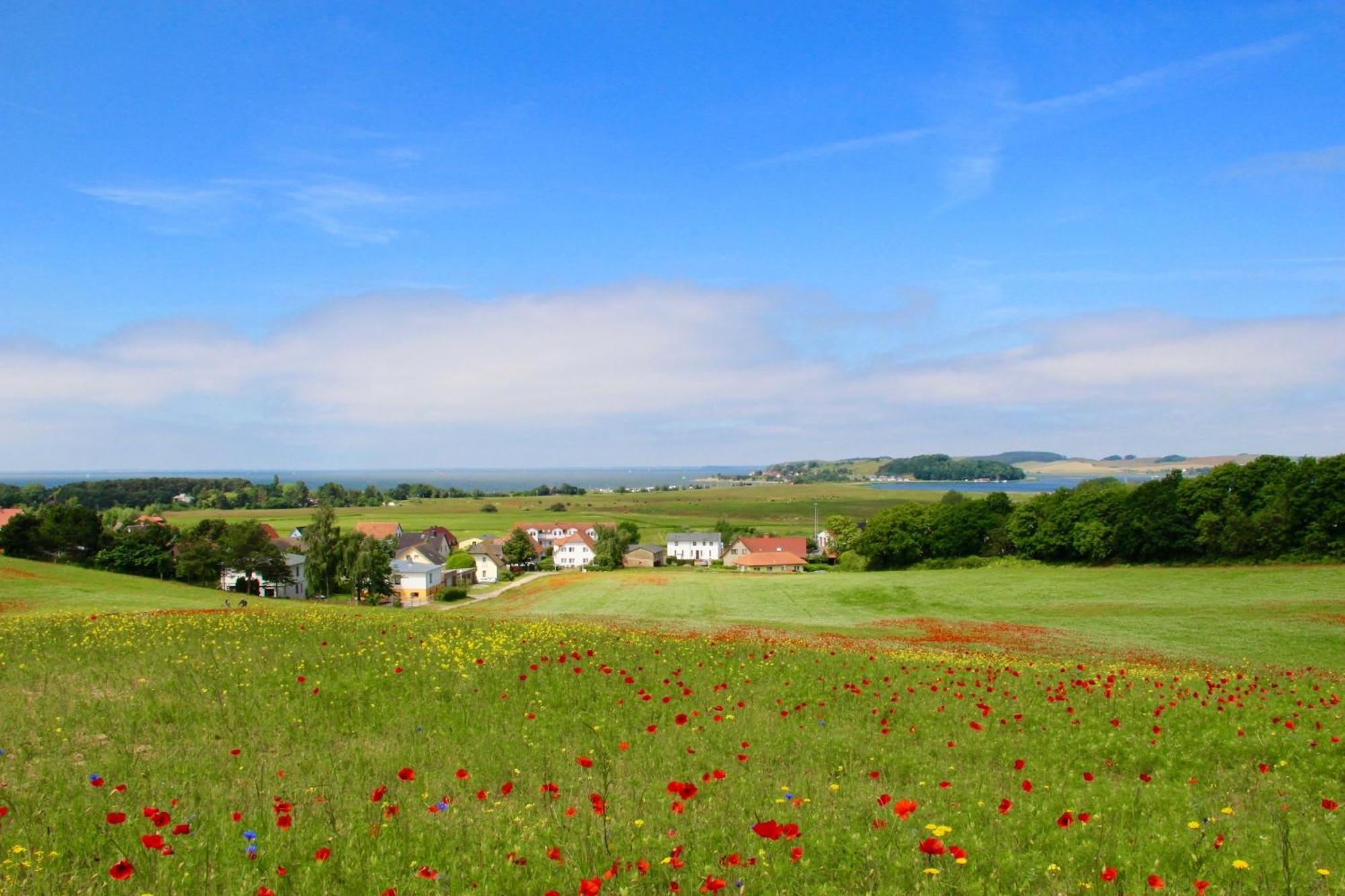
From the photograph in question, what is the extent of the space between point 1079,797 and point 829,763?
114 inches

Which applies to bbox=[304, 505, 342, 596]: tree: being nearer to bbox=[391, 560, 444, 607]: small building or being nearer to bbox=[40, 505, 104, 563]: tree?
bbox=[391, 560, 444, 607]: small building

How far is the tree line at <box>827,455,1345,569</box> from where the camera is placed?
2506 inches

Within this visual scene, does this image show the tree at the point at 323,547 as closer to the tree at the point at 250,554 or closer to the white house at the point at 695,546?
the tree at the point at 250,554

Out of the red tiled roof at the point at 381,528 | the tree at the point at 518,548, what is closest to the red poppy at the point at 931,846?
the tree at the point at 518,548

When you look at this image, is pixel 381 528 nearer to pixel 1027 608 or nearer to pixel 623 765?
pixel 1027 608

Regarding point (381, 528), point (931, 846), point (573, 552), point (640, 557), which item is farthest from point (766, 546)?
point (931, 846)

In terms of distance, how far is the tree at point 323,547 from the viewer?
269 ft

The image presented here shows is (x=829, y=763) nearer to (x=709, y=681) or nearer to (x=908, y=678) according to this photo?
(x=709, y=681)

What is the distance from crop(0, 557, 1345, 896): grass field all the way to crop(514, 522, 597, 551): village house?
5746 inches

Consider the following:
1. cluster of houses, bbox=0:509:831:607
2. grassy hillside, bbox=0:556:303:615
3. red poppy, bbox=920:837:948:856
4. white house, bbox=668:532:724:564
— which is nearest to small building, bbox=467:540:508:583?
cluster of houses, bbox=0:509:831:607

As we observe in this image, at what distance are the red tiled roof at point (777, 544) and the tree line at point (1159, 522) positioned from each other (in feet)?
130

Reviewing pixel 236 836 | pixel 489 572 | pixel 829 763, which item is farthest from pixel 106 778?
pixel 489 572

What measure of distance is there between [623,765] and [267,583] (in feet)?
329

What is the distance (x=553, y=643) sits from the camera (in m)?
17.1
